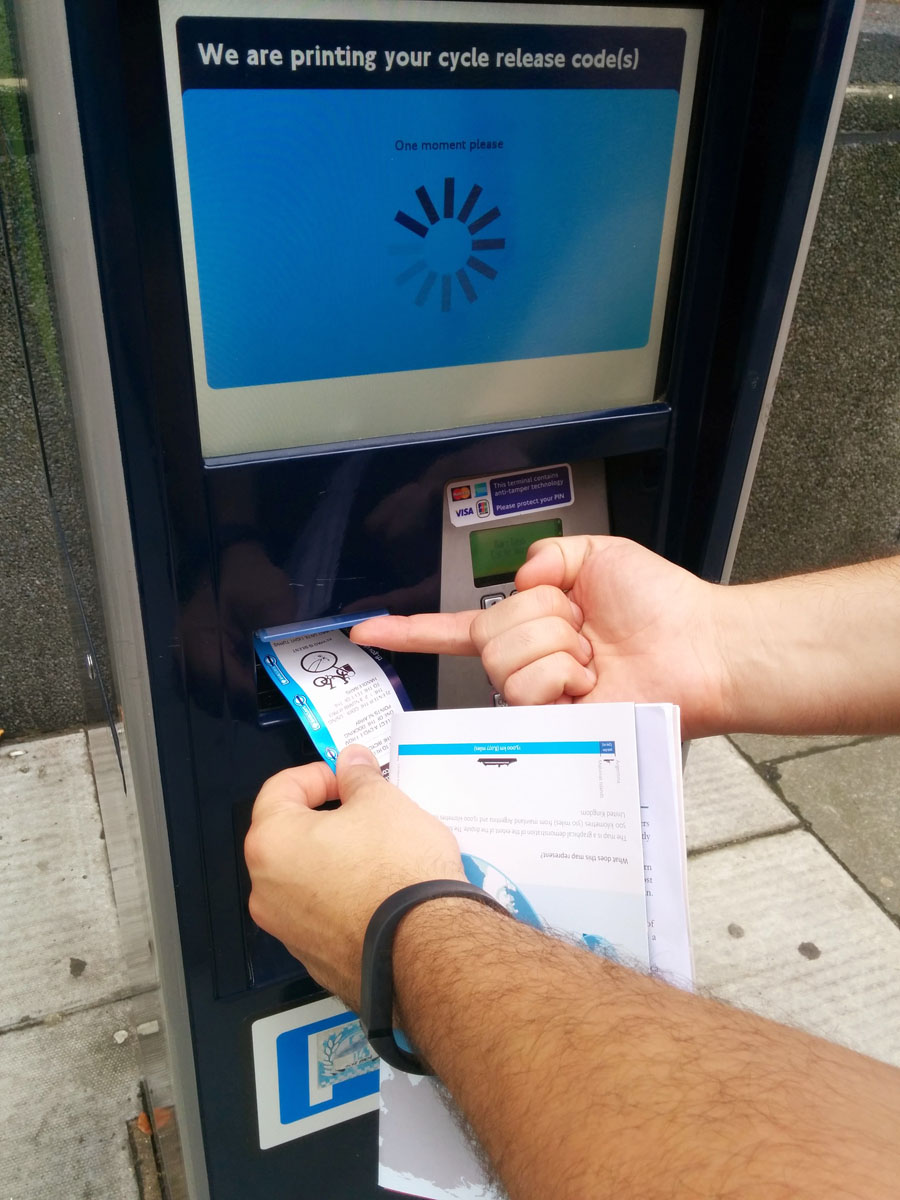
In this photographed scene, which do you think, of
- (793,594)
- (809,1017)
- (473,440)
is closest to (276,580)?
(473,440)

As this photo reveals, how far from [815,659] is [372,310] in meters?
0.73

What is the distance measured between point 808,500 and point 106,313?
3.18 m

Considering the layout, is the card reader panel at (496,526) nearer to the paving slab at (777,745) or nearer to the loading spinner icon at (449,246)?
the loading spinner icon at (449,246)

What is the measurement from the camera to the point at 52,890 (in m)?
2.62

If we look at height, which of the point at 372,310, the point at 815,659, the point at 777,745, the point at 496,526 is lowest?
the point at 777,745

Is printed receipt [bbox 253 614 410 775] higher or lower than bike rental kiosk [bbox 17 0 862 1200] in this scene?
lower

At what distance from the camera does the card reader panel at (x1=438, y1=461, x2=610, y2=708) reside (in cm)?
119

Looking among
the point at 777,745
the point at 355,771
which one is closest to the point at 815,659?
the point at 355,771

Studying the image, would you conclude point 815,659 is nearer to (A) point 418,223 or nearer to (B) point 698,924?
(A) point 418,223

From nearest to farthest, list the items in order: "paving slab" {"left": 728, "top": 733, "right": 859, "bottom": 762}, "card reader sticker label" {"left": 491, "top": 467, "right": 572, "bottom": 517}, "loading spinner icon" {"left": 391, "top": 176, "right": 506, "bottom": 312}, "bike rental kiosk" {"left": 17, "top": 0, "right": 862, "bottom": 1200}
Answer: "bike rental kiosk" {"left": 17, "top": 0, "right": 862, "bottom": 1200}, "loading spinner icon" {"left": 391, "top": 176, "right": 506, "bottom": 312}, "card reader sticker label" {"left": 491, "top": 467, "right": 572, "bottom": 517}, "paving slab" {"left": 728, "top": 733, "right": 859, "bottom": 762}

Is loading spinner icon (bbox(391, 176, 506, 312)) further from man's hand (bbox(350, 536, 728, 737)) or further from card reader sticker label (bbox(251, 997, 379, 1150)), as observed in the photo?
card reader sticker label (bbox(251, 997, 379, 1150))

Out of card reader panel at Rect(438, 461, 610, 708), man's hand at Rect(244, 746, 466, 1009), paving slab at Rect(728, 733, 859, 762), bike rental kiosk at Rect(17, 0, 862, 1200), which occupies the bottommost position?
paving slab at Rect(728, 733, 859, 762)

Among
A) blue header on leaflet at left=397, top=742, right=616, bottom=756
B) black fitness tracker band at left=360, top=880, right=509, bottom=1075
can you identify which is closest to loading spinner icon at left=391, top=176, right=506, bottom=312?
blue header on leaflet at left=397, top=742, right=616, bottom=756

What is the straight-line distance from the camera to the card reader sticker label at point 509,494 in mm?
1175
